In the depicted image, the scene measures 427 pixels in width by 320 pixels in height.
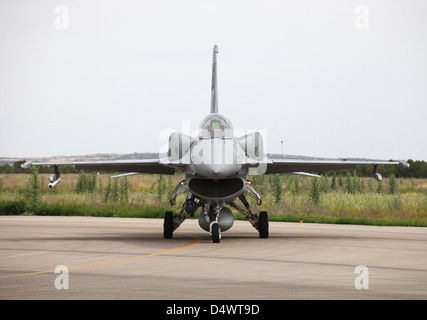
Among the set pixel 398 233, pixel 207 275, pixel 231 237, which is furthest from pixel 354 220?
pixel 207 275

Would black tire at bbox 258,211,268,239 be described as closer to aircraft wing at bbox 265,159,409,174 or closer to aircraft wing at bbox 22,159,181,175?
aircraft wing at bbox 265,159,409,174

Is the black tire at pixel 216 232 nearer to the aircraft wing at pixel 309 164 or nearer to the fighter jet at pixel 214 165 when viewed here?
the fighter jet at pixel 214 165

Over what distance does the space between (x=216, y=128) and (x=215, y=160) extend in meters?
2.28

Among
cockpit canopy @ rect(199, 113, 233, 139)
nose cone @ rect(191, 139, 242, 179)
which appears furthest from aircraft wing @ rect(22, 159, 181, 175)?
nose cone @ rect(191, 139, 242, 179)

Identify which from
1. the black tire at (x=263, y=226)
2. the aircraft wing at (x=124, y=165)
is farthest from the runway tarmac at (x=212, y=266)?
the aircraft wing at (x=124, y=165)

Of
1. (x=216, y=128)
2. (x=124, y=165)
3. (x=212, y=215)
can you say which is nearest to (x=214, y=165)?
(x=216, y=128)

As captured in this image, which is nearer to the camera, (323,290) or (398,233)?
(323,290)

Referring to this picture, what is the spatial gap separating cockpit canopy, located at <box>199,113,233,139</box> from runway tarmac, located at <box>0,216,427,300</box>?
9.70 ft

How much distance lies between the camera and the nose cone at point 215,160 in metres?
15.4

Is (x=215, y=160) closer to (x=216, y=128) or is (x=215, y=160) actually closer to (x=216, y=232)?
(x=216, y=128)

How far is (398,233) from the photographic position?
2138 cm

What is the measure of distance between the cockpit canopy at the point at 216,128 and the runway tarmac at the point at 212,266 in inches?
116
